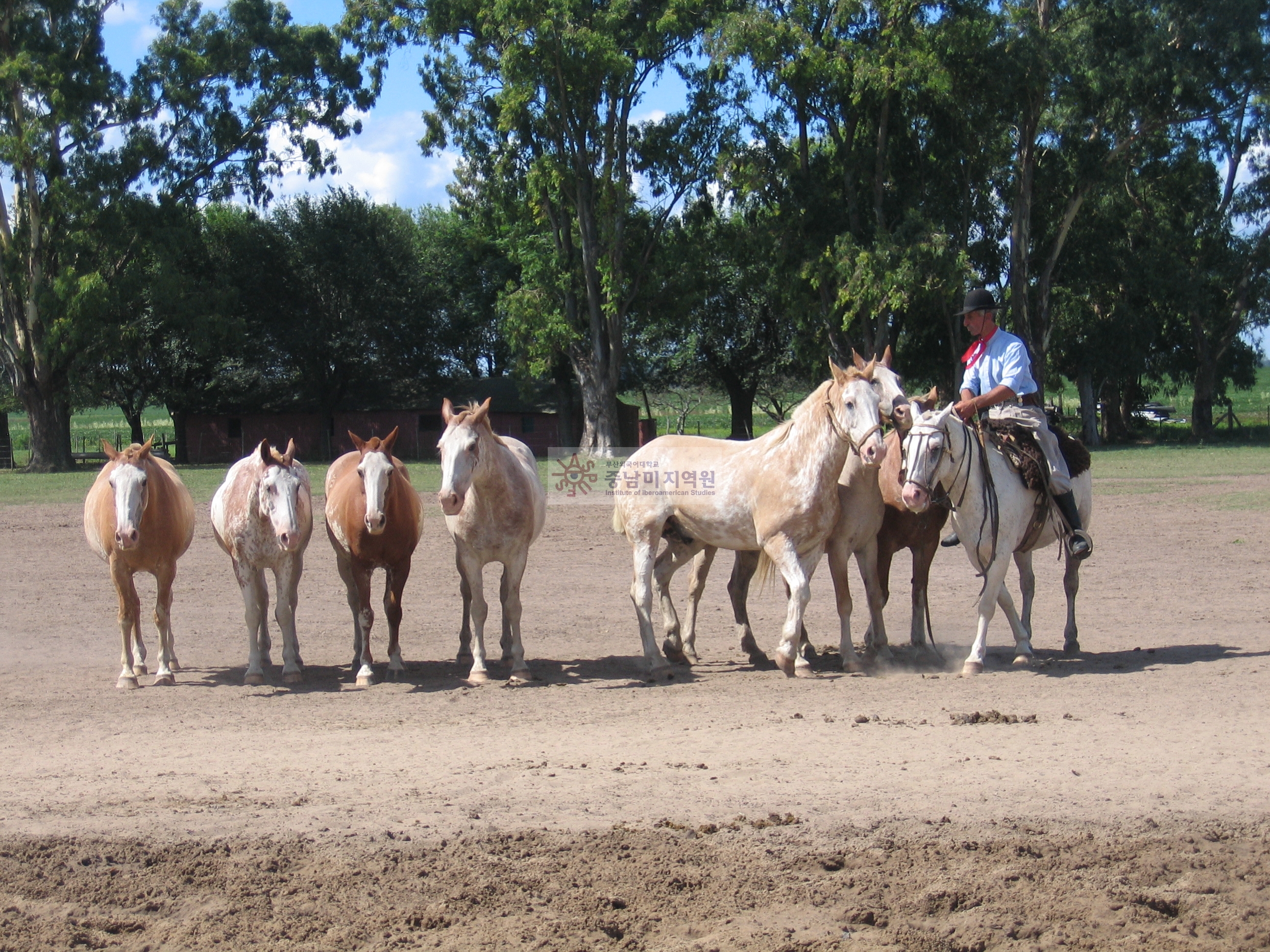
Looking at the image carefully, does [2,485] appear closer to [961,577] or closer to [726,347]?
[961,577]

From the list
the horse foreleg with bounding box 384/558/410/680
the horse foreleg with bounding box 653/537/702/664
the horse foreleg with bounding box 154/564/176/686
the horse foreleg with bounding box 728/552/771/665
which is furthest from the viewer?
the horse foreleg with bounding box 653/537/702/664

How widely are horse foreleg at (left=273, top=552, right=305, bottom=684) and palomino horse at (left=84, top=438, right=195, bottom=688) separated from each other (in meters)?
0.87

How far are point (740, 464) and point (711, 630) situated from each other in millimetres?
2460

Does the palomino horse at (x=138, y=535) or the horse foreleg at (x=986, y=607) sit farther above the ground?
the palomino horse at (x=138, y=535)

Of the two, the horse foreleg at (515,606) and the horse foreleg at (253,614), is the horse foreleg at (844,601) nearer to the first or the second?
the horse foreleg at (515,606)

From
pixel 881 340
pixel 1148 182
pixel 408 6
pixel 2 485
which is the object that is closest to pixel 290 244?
pixel 408 6

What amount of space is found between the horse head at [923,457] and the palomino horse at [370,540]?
150 inches

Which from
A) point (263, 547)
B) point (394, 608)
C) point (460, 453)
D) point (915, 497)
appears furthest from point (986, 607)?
point (263, 547)

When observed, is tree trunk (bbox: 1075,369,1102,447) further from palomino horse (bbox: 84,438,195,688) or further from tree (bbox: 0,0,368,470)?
palomino horse (bbox: 84,438,195,688)

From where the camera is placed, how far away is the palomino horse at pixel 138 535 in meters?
8.98

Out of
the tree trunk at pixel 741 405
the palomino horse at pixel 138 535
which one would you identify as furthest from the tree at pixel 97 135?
the palomino horse at pixel 138 535

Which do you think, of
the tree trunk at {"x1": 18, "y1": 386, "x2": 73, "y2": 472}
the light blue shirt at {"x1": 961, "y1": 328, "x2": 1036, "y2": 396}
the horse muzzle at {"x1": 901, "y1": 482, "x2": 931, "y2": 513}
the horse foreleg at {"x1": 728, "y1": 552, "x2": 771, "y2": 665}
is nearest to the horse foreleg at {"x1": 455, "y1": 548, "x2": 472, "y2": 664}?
the horse foreleg at {"x1": 728, "y1": 552, "x2": 771, "y2": 665}

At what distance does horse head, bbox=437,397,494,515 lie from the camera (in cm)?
859

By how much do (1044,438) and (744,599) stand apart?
9.25ft
